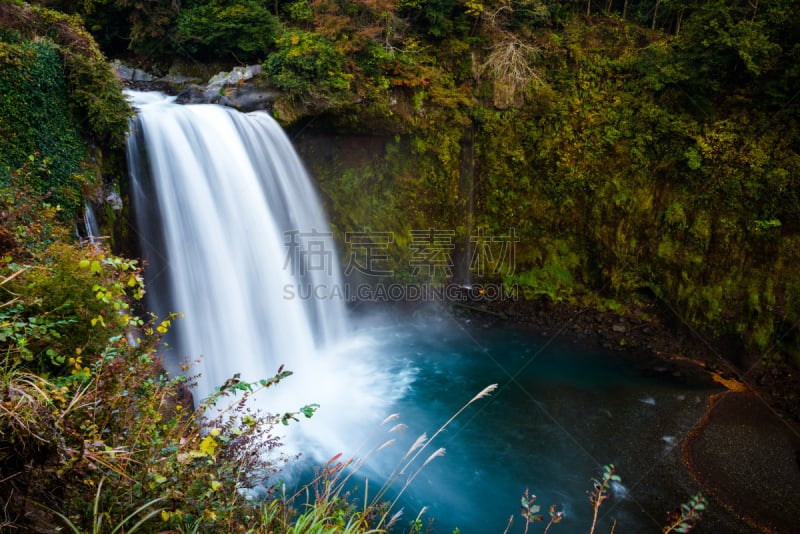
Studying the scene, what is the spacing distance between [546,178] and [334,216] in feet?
16.7

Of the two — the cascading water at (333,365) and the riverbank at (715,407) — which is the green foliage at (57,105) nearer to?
the cascading water at (333,365)

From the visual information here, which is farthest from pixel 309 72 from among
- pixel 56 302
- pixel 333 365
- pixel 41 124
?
pixel 56 302

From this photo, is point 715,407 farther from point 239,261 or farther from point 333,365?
point 239,261

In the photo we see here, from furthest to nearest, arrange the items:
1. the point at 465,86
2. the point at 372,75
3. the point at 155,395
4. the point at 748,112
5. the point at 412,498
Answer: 1. the point at 465,86
2. the point at 372,75
3. the point at 748,112
4. the point at 412,498
5. the point at 155,395

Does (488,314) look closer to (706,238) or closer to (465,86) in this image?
(706,238)

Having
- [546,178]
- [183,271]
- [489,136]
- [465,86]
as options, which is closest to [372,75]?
[465,86]

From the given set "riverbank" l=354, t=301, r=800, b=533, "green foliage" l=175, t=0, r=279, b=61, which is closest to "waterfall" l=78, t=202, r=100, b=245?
"green foliage" l=175, t=0, r=279, b=61

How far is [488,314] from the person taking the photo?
1056 cm

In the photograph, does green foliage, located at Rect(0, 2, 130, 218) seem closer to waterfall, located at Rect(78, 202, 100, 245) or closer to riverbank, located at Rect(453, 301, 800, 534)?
waterfall, located at Rect(78, 202, 100, 245)

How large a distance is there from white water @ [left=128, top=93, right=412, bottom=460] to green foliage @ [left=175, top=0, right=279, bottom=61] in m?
2.02

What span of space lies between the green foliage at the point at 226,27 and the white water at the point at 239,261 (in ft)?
6.62

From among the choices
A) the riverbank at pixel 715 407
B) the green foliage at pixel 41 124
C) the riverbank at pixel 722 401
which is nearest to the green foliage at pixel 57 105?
the green foliage at pixel 41 124

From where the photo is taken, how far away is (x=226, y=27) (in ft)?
30.1

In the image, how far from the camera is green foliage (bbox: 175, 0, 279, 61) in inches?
360
